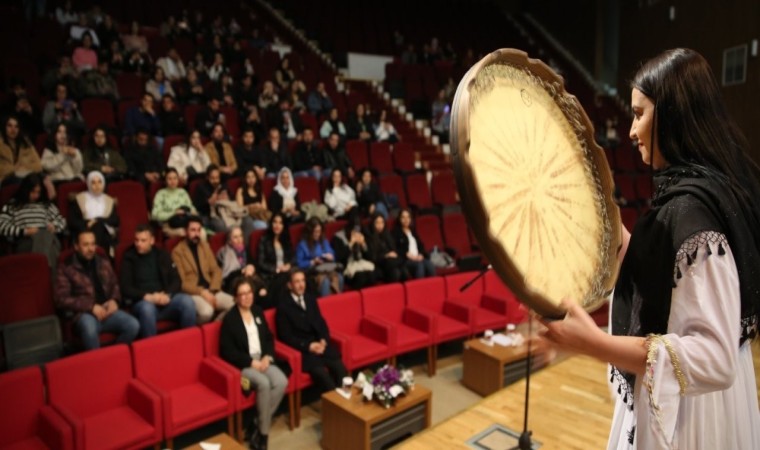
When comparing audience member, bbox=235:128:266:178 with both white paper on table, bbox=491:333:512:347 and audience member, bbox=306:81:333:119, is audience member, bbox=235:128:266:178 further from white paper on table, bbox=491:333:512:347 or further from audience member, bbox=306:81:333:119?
white paper on table, bbox=491:333:512:347

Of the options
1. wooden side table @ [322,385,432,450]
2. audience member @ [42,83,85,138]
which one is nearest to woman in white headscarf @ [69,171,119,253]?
A: audience member @ [42,83,85,138]

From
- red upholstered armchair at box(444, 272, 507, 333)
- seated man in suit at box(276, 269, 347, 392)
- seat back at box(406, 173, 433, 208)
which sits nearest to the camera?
seated man in suit at box(276, 269, 347, 392)

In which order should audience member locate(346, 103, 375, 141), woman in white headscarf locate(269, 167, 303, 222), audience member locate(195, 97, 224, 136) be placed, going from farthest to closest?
audience member locate(346, 103, 375, 141)
audience member locate(195, 97, 224, 136)
woman in white headscarf locate(269, 167, 303, 222)

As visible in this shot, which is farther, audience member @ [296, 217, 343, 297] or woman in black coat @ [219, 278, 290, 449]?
audience member @ [296, 217, 343, 297]

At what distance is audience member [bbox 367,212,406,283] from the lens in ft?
16.3

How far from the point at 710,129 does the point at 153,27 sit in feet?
26.4

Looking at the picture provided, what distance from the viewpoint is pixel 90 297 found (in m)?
3.43

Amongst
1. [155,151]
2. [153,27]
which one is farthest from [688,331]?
[153,27]

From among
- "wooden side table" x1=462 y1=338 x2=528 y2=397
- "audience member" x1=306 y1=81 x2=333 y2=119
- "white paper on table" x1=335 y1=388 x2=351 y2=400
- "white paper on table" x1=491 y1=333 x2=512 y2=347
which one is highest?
"audience member" x1=306 y1=81 x2=333 y2=119

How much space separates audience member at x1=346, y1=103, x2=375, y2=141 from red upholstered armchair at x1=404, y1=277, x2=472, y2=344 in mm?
2911

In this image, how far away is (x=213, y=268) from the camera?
4.18 metres

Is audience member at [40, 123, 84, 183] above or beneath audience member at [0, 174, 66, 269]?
above

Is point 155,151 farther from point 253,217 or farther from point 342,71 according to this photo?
point 342,71

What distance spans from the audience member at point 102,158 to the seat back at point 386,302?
2.28m
